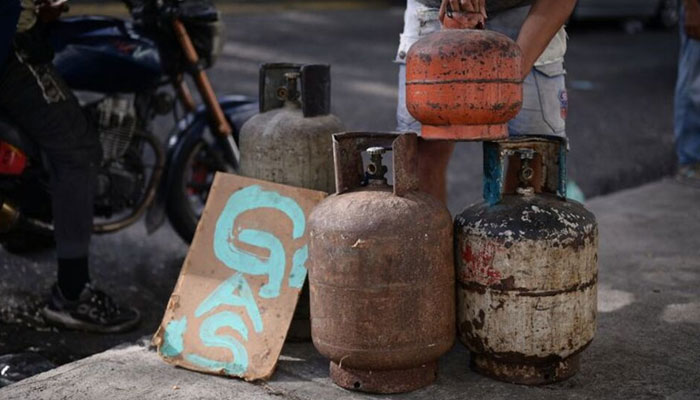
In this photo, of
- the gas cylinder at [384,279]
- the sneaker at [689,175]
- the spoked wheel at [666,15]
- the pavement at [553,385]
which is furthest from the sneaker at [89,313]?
the spoked wheel at [666,15]

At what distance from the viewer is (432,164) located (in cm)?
410

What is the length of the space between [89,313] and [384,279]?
5.53 feet

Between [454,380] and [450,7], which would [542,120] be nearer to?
[450,7]

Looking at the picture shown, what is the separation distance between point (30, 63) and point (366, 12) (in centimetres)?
1407

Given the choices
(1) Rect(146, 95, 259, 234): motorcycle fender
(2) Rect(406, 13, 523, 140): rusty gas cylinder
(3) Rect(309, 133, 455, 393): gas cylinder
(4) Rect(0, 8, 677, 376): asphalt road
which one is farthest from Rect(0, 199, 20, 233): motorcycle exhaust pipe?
(2) Rect(406, 13, 523, 140): rusty gas cylinder

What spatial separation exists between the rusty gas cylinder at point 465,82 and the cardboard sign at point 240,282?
2.30 ft

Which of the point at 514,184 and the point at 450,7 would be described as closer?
the point at 450,7

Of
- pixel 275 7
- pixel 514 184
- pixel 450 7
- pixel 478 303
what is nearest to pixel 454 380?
pixel 478 303

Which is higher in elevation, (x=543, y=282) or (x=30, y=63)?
(x=30, y=63)

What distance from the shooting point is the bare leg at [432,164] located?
4.08m

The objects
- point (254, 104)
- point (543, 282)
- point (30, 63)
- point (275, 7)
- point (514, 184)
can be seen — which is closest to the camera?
point (543, 282)

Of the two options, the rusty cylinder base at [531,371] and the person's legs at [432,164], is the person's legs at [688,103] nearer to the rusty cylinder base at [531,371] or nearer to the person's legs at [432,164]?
the person's legs at [432,164]

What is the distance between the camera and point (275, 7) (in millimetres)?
17562

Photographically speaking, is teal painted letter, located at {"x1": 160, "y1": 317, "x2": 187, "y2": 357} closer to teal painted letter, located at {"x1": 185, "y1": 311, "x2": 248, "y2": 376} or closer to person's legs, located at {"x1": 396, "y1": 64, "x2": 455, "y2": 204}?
teal painted letter, located at {"x1": 185, "y1": 311, "x2": 248, "y2": 376}
